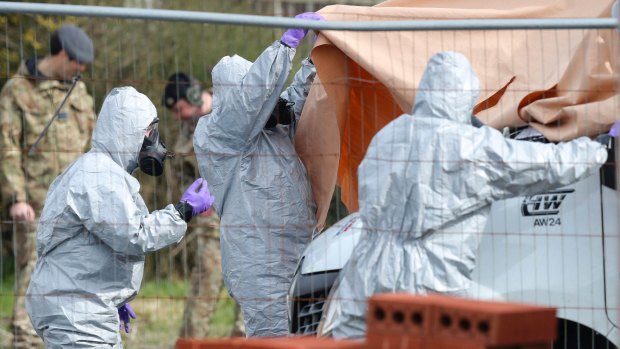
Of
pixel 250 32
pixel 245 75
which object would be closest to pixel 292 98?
pixel 245 75

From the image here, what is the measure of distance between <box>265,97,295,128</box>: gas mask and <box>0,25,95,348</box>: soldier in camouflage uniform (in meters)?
2.74

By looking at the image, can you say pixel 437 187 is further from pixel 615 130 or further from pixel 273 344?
pixel 273 344

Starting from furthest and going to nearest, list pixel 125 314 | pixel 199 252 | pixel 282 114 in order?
pixel 199 252 → pixel 282 114 → pixel 125 314

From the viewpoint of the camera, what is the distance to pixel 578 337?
22.0 ft

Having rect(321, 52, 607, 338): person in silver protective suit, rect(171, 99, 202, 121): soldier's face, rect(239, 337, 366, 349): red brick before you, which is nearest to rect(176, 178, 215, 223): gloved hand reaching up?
rect(321, 52, 607, 338): person in silver protective suit

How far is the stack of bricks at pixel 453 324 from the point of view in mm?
5359

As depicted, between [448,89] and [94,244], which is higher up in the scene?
[448,89]

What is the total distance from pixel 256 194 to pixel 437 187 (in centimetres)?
163

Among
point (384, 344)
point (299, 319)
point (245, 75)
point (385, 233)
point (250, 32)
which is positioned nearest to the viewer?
point (384, 344)

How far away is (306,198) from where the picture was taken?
25.8 ft

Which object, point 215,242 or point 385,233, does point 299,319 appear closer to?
point 385,233

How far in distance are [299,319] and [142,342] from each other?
13.5 ft

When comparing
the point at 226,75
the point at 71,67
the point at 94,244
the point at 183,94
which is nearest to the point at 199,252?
the point at 183,94

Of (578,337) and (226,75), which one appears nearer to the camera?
(578,337)
